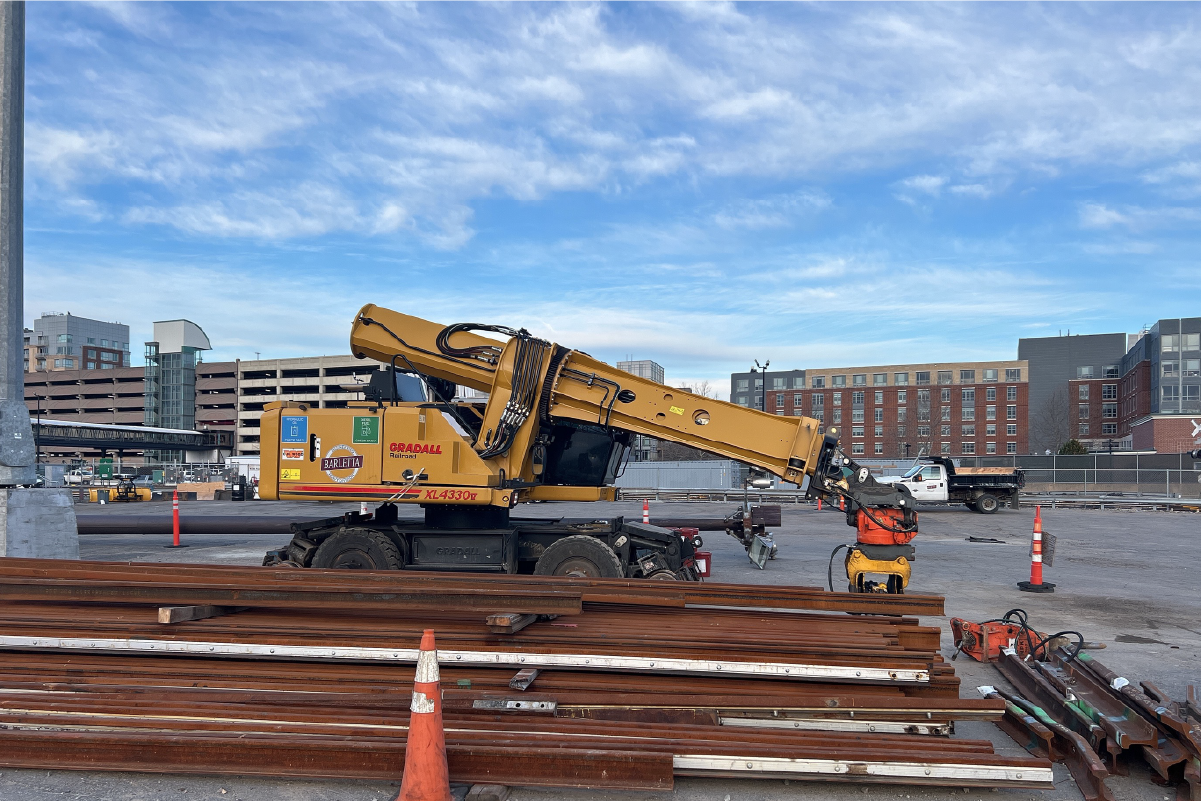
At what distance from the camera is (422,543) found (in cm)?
882

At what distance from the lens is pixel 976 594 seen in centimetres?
1095

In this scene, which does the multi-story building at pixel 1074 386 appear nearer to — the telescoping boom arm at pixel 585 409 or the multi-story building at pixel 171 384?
the telescoping boom arm at pixel 585 409

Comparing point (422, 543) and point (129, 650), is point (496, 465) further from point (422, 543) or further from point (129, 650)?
point (129, 650)

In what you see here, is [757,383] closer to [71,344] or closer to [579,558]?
[579,558]

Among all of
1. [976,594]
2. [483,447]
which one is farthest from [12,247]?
[976,594]

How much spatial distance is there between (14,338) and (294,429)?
13.9 ft

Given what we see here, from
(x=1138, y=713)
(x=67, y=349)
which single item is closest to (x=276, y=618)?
(x=1138, y=713)

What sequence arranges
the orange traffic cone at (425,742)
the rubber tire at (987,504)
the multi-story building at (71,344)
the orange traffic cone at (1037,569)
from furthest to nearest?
the multi-story building at (71,344) → the rubber tire at (987,504) → the orange traffic cone at (1037,569) → the orange traffic cone at (425,742)

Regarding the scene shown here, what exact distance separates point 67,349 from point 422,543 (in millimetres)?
167542

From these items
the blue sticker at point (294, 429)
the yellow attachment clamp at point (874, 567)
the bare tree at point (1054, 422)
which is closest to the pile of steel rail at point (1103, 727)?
the yellow attachment clamp at point (874, 567)

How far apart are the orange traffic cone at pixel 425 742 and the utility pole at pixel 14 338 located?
8.19 metres

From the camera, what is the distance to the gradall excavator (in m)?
8.27

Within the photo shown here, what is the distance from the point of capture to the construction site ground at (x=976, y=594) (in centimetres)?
429

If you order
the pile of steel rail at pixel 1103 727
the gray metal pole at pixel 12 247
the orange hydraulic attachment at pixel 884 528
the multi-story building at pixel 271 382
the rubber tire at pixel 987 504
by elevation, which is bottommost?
the rubber tire at pixel 987 504
